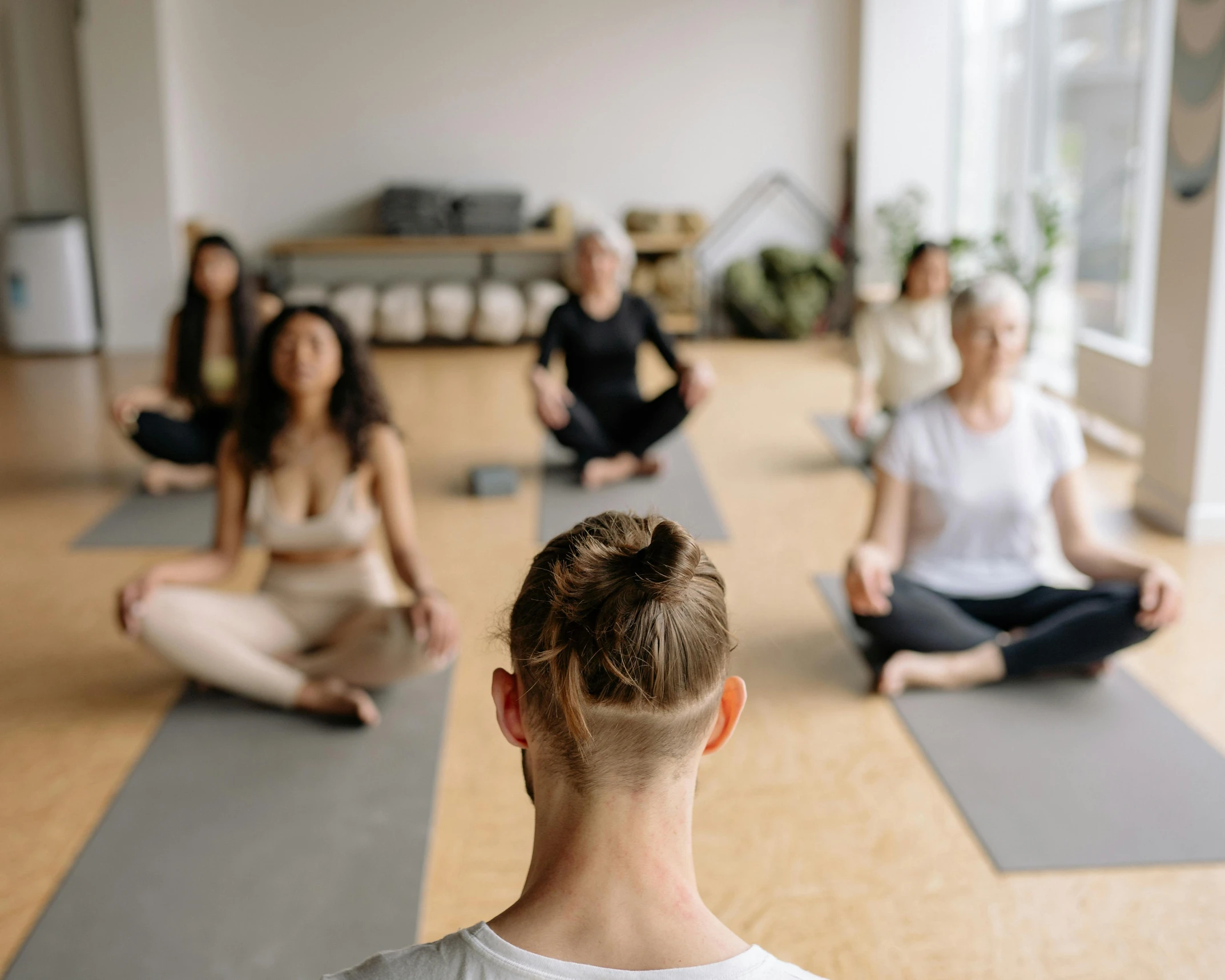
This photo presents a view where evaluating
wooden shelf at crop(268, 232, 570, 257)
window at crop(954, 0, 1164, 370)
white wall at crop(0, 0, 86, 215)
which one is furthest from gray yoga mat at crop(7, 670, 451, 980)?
white wall at crop(0, 0, 86, 215)

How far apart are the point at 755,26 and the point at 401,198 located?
2.65 meters

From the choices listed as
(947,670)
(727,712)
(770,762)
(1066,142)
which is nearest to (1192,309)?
(947,670)

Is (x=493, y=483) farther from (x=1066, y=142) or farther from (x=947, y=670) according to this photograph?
(x=1066, y=142)

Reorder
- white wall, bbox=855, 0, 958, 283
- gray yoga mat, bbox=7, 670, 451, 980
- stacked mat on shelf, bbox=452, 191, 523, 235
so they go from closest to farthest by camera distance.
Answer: gray yoga mat, bbox=7, 670, 451, 980, white wall, bbox=855, 0, 958, 283, stacked mat on shelf, bbox=452, 191, 523, 235

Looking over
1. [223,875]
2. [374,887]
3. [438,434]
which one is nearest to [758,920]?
[374,887]

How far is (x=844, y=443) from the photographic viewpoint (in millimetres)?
5223

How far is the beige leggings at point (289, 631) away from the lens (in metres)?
2.60

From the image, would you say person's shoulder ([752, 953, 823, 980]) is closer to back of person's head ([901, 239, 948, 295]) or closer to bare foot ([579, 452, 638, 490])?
back of person's head ([901, 239, 948, 295])

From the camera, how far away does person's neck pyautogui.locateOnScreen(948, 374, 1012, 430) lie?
9.01 ft

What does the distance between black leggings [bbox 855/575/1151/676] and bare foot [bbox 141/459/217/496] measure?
2.78m

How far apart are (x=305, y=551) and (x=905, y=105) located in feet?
21.0

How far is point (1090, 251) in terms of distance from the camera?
6.12 meters

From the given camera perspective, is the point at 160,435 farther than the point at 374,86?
No

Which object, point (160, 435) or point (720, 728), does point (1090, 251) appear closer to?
point (160, 435)
